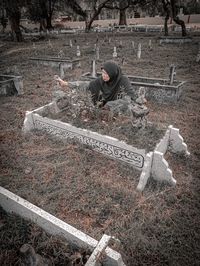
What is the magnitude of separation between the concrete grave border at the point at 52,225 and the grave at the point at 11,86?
5920mm

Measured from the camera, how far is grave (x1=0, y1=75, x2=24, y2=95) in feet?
28.6

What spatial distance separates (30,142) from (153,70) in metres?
8.07

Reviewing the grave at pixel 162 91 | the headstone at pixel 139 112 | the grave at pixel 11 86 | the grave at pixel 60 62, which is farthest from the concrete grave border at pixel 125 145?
the grave at pixel 60 62

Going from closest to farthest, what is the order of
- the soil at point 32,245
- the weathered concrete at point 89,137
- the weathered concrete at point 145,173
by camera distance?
the soil at point 32,245
the weathered concrete at point 145,173
the weathered concrete at point 89,137

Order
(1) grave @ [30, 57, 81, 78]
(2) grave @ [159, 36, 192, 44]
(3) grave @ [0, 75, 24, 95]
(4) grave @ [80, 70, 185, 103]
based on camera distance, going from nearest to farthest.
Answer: (4) grave @ [80, 70, 185, 103] < (3) grave @ [0, 75, 24, 95] < (1) grave @ [30, 57, 81, 78] < (2) grave @ [159, 36, 192, 44]

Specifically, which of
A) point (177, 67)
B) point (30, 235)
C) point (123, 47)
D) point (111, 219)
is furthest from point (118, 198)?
point (123, 47)

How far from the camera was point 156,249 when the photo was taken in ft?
10.7

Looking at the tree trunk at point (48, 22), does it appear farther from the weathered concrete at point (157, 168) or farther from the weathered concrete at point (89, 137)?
the weathered concrete at point (157, 168)

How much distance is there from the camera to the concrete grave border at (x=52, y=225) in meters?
2.73

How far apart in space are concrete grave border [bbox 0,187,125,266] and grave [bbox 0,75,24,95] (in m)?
5.92

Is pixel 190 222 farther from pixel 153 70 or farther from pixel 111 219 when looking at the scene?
pixel 153 70

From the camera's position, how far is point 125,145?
4527 millimetres

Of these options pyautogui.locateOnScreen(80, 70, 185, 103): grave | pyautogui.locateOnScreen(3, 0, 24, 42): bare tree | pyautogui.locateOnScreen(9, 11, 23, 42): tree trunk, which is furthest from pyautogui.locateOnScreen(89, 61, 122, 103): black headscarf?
pyautogui.locateOnScreen(9, 11, 23, 42): tree trunk

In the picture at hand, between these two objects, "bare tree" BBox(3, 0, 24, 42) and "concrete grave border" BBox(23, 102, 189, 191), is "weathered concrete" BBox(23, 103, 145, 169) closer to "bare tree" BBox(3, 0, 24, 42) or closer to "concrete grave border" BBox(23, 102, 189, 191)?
"concrete grave border" BBox(23, 102, 189, 191)
